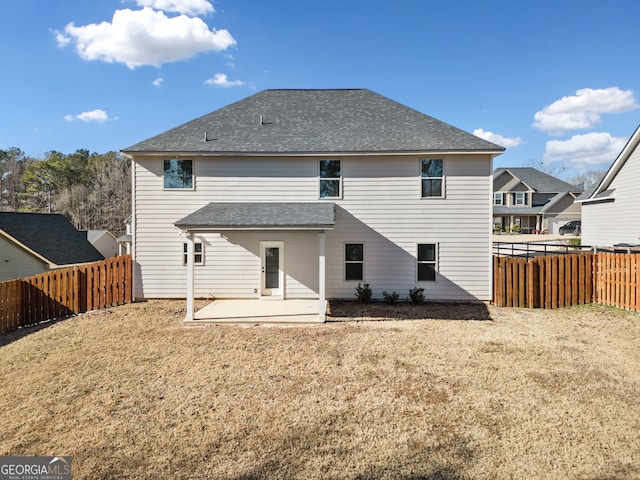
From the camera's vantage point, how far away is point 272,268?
11852mm

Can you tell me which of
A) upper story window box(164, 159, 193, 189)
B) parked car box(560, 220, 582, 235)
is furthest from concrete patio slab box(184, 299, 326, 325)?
parked car box(560, 220, 582, 235)

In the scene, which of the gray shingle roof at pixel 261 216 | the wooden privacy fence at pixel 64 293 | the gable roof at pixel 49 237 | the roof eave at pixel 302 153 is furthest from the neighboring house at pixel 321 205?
the gable roof at pixel 49 237

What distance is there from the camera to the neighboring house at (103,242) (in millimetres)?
30480

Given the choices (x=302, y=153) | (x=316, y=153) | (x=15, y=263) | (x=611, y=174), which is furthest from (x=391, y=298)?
(x=15, y=263)

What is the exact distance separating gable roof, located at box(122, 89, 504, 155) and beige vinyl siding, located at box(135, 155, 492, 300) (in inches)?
17.9

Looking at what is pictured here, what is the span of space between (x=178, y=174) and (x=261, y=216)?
401cm

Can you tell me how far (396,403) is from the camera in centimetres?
495

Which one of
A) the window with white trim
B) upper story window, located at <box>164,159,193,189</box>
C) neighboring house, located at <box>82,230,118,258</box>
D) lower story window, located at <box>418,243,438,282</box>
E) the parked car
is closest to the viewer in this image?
lower story window, located at <box>418,243,438,282</box>

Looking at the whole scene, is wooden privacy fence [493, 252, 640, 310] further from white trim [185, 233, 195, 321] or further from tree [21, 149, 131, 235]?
tree [21, 149, 131, 235]

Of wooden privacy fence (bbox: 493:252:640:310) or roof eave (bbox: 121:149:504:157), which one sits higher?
roof eave (bbox: 121:149:504:157)

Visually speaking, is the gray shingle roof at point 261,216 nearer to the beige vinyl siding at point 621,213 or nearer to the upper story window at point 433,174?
the upper story window at point 433,174

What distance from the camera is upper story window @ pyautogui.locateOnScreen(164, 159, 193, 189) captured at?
11.8 m

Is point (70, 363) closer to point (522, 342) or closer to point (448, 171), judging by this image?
point (522, 342)

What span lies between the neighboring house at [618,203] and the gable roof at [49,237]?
3189cm
